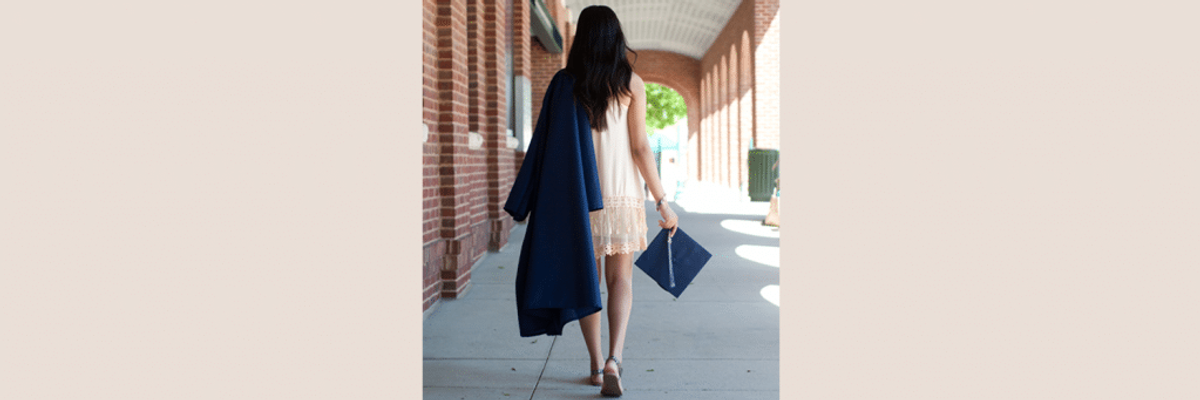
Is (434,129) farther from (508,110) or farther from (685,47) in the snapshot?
(685,47)

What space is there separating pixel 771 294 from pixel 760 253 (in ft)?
7.81

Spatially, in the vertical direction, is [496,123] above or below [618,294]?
above

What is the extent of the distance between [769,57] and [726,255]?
1044 cm

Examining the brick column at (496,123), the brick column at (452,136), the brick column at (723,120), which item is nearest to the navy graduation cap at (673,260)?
the brick column at (452,136)

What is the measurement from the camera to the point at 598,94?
310 cm

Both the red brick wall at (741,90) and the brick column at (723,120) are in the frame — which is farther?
the brick column at (723,120)

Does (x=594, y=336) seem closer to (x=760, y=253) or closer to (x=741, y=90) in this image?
(x=760, y=253)

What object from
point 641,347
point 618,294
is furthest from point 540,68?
point 618,294

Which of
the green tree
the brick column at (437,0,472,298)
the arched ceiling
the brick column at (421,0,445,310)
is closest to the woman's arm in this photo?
the brick column at (421,0,445,310)

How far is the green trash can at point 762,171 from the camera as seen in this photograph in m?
16.3

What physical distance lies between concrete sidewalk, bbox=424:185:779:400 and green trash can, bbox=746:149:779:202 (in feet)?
33.1

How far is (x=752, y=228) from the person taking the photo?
420 inches

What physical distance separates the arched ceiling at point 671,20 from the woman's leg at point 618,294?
16389 millimetres

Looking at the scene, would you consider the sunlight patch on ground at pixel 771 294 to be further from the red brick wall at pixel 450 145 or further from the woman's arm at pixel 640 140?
the woman's arm at pixel 640 140
